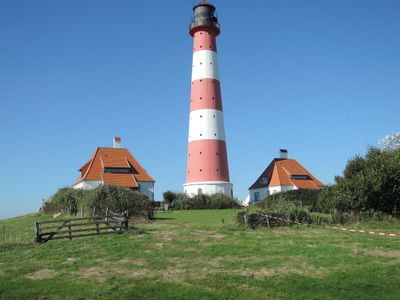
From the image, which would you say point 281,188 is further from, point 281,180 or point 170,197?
point 170,197

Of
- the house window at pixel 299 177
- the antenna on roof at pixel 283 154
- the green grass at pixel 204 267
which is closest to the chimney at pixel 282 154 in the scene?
the antenna on roof at pixel 283 154

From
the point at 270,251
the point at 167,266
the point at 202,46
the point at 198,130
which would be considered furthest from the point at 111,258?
the point at 202,46

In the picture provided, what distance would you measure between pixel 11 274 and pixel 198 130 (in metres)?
32.9

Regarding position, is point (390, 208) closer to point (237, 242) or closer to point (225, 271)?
point (237, 242)

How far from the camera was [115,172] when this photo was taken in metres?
49.9

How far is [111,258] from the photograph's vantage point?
1513 centimetres

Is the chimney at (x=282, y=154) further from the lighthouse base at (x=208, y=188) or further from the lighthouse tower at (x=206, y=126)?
the lighthouse base at (x=208, y=188)

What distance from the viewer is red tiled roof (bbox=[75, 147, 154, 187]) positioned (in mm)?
48812

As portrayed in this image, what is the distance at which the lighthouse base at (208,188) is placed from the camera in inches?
1775

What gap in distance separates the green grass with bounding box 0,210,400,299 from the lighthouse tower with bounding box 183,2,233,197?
25.1 meters

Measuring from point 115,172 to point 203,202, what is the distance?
1165 centimetres

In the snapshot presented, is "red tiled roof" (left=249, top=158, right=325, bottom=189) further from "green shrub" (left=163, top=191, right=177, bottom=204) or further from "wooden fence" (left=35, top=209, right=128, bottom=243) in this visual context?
"wooden fence" (left=35, top=209, right=128, bottom=243)

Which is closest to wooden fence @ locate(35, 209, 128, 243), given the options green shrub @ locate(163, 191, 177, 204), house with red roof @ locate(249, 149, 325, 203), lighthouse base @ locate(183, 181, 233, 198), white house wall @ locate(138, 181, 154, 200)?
lighthouse base @ locate(183, 181, 233, 198)

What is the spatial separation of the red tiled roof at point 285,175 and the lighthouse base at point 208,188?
33.2ft
